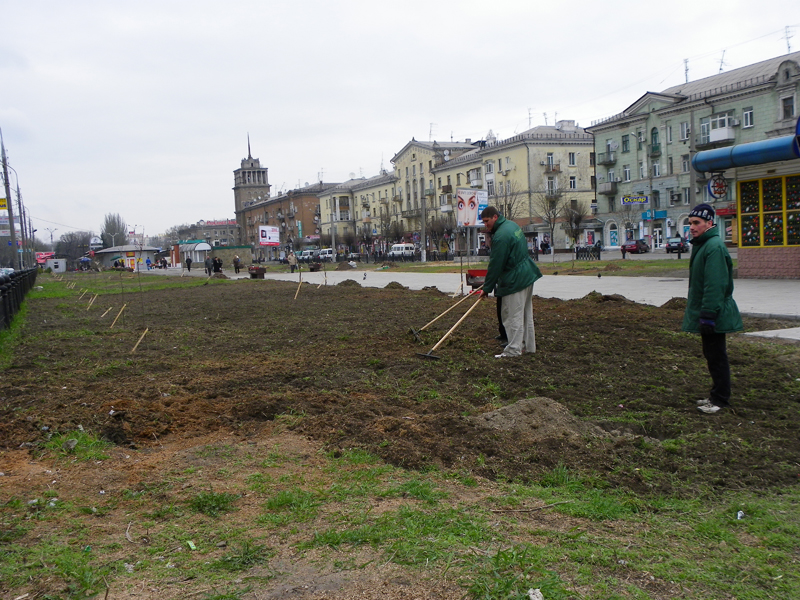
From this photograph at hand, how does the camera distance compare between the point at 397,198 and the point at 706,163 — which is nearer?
the point at 706,163

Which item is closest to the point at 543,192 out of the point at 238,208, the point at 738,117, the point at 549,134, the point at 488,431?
the point at 549,134

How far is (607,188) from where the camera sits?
61.7 m

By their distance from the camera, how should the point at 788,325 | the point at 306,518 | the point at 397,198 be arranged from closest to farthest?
the point at 306,518
the point at 788,325
the point at 397,198

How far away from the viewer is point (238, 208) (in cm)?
15275

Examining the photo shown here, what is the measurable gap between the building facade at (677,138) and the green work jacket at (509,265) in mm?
34599

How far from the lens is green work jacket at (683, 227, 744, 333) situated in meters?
5.56

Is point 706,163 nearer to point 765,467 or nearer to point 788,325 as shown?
point 788,325

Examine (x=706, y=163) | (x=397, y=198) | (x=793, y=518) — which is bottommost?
(x=793, y=518)

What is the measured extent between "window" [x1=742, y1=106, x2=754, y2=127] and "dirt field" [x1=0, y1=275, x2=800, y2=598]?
144ft

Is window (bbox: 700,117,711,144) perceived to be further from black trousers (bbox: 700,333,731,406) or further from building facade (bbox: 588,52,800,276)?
black trousers (bbox: 700,333,731,406)

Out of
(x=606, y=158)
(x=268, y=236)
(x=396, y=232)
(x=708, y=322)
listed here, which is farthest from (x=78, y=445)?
(x=396, y=232)

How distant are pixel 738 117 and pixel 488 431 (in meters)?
51.8

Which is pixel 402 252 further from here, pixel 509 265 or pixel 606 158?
pixel 509 265

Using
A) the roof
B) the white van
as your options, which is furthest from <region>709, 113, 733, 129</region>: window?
the white van
